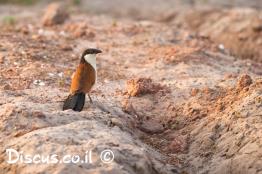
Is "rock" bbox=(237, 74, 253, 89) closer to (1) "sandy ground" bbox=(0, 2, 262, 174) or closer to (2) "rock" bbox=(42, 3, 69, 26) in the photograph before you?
(1) "sandy ground" bbox=(0, 2, 262, 174)

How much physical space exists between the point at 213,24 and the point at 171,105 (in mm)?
6275

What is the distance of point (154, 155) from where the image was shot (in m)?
6.50

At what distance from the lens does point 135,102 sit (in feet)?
25.5

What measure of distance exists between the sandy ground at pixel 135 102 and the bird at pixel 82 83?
126 mm

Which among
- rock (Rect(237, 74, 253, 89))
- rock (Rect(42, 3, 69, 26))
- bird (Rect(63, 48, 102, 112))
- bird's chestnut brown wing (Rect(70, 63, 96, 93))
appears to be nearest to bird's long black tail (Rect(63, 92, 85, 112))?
bird (Rect(63, 48, 102, 112))

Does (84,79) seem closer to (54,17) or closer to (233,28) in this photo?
(54,17)

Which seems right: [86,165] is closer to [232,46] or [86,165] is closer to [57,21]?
[57,21]

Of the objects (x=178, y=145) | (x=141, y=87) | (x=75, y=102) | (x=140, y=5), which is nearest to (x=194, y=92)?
(x=141, y=87)

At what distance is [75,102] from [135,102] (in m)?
1.11

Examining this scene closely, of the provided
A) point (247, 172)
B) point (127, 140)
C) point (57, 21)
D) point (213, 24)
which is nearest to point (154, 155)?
point (127, 140)

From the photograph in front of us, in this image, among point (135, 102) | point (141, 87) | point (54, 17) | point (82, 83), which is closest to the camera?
point (82, 83)

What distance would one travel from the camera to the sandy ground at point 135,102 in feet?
19.7

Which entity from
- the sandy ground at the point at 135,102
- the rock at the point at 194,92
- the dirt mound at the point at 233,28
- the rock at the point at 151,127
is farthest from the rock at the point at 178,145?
the dirt mound at the point at 233,28

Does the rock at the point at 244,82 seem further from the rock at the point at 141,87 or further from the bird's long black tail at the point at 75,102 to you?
the bird's long black tail at the point at 75,102
